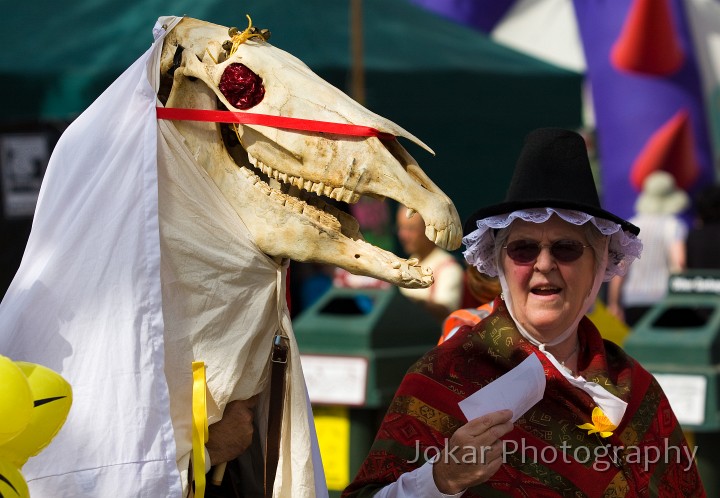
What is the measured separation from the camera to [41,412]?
1788 millimetres

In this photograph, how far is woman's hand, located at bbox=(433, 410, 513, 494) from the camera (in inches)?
93.9

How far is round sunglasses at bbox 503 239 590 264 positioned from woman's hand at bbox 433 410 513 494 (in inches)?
20.4

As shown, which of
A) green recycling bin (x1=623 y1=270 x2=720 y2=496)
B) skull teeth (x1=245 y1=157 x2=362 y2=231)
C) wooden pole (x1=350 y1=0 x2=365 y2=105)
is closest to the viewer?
skull teeth (x1=245 y1=157 x2=362 y2=231)

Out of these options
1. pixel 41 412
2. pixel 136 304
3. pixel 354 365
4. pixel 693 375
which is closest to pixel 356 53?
pixel 354 365

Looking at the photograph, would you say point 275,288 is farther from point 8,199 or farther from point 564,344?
point 8,199

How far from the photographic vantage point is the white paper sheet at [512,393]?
248 centimetres

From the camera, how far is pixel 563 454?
272 cm

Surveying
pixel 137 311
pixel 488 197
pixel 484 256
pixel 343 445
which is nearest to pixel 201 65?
pixel 137 311

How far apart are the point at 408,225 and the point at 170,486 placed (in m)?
4.15

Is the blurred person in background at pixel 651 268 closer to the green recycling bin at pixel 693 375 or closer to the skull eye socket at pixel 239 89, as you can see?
the green recycling bin at pixel 693 375

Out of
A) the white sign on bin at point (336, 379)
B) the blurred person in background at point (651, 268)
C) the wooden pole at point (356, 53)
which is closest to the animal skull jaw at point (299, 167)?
the white sign on bin at point (336, 379)

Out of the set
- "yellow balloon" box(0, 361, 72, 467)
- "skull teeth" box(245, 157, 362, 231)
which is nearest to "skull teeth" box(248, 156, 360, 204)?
"skull teeth" box(245, 157, 362, 231)

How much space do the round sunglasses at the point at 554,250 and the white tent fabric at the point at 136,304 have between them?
84cm

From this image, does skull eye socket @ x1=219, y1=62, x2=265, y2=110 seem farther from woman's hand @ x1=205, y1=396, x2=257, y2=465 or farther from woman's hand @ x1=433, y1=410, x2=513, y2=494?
woman's hand @ x1=433, y1=410, x2=513, y2=494
